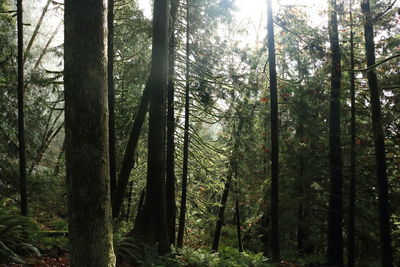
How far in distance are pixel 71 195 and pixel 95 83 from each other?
3.17ft

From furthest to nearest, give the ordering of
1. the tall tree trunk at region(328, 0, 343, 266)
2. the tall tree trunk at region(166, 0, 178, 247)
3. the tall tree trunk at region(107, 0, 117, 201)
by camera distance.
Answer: the tall tree trunk at region(328, 0, 343, 266) → the tall tree trunk at region(166, 0, 178, 247) → the tall tree trunk at region(107, 0, 117, 201)

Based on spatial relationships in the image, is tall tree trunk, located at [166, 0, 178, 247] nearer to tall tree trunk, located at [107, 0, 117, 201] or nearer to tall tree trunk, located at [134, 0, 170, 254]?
tall tree trunk, located at [107, 0, 117, 201]

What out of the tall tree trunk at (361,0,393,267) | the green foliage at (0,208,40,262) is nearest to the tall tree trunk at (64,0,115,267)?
the green foliage at (0,208,40,262)

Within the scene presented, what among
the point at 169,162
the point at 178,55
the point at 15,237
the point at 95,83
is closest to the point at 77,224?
the point at 95,83

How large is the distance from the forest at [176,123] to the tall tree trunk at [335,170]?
4cm

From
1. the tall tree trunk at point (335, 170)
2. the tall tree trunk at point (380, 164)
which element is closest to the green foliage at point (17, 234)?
the tall tree trunk at point (380, 164)

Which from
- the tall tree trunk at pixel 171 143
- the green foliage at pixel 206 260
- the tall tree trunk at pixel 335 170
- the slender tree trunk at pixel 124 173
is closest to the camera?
the green foliage at pixel 206 260

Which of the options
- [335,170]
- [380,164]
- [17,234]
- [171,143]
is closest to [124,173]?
[171,143]

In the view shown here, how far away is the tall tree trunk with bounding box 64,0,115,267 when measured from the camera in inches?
106

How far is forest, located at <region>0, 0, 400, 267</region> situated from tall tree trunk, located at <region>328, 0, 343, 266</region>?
0.13 feet

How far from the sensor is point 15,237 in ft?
18.7

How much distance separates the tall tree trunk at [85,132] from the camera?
106 inches

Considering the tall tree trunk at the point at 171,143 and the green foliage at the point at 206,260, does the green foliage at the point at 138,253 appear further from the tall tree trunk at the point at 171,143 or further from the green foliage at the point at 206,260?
the tall tree trunk at the point at 171,143

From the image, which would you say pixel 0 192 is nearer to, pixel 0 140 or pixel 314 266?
pixel 0 140
